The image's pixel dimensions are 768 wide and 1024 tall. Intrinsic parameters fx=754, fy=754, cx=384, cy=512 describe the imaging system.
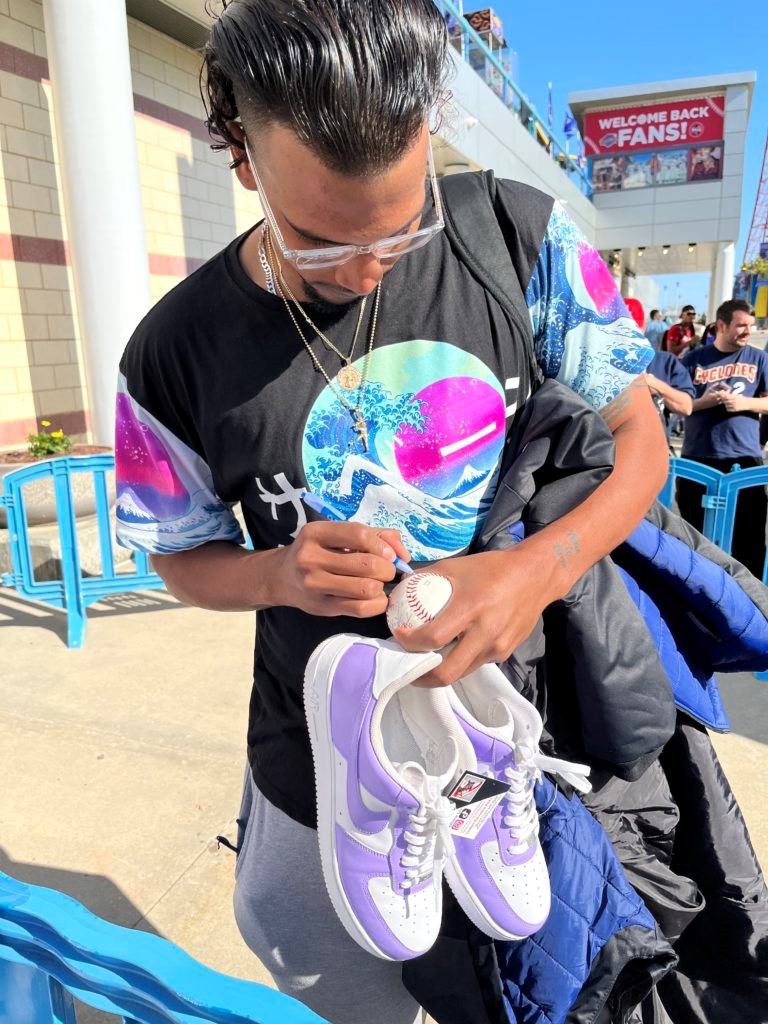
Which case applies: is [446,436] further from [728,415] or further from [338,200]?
[728,415]

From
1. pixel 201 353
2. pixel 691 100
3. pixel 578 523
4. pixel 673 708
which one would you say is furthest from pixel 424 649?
pixel 691 100

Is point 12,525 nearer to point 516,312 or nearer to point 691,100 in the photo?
point 516,312

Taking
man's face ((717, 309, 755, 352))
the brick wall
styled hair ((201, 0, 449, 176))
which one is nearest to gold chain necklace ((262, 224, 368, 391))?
styled hair ((201, 0, 449, 176))

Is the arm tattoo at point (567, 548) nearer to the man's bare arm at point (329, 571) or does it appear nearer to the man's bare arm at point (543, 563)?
the man's bare arm at point (543, 563)

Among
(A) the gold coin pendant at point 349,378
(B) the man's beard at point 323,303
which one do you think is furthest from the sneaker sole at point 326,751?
(B) the man's beard at point 323,303

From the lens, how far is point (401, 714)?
106 cm

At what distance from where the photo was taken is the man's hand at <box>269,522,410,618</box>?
94 centimetres

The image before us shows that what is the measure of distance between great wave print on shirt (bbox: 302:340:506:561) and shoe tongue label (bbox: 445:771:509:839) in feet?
1.06

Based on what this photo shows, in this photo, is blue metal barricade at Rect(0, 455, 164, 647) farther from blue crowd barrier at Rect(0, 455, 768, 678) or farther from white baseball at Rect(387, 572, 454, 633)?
white baseball at Rect(387, 572, 454, 633)

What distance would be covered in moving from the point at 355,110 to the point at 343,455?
1.50 feet

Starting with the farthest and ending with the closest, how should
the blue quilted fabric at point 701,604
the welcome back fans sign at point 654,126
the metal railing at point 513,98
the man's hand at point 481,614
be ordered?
the welcome back fans sign at point 654,126
the metal railing at point 513,98
the blue quilted fabric at point 701,604
the man's hand at point 481,614

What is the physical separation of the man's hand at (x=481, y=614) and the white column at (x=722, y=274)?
1093 inches

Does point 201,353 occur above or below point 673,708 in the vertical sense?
above

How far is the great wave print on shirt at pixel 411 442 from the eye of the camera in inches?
43.8
